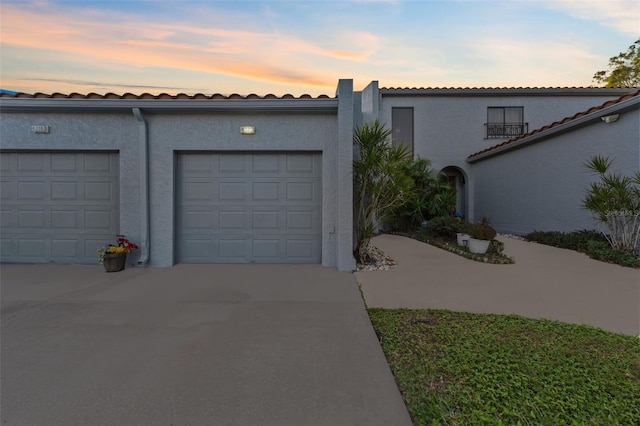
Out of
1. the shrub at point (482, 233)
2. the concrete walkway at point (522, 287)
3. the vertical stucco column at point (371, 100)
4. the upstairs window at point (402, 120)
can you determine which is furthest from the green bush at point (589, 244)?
the vertical stucco column at point (371, 100)

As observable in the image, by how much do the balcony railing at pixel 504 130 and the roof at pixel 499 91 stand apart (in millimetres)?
1322

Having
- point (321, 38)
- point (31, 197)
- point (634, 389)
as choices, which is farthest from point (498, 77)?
point (31, 197)

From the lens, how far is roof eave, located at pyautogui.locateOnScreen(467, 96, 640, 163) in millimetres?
6787

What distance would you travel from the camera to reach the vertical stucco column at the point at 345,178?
5895 mm

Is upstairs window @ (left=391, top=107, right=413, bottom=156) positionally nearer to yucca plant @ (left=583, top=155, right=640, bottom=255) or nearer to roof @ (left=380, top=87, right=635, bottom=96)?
roof @ (left=380, top=87, right=635, bottom=96)

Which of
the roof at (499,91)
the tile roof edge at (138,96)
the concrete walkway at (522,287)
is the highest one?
the roof at (499,91)

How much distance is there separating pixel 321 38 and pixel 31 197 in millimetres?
7609

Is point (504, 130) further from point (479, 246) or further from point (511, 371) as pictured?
point (511, 371)

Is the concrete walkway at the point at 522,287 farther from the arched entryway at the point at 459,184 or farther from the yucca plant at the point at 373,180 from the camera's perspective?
the arched entryway at the point at 459,184

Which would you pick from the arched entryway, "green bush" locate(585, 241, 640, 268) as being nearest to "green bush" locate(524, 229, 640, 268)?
"green bush" locate(585, 241, 640, 268)

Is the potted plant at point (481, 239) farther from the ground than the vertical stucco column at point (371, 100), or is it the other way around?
the vertical stucco column at point (371, 100)

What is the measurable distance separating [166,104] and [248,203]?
8.12ft

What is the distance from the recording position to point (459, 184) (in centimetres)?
1480

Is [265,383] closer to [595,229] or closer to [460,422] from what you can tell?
[460,422]
